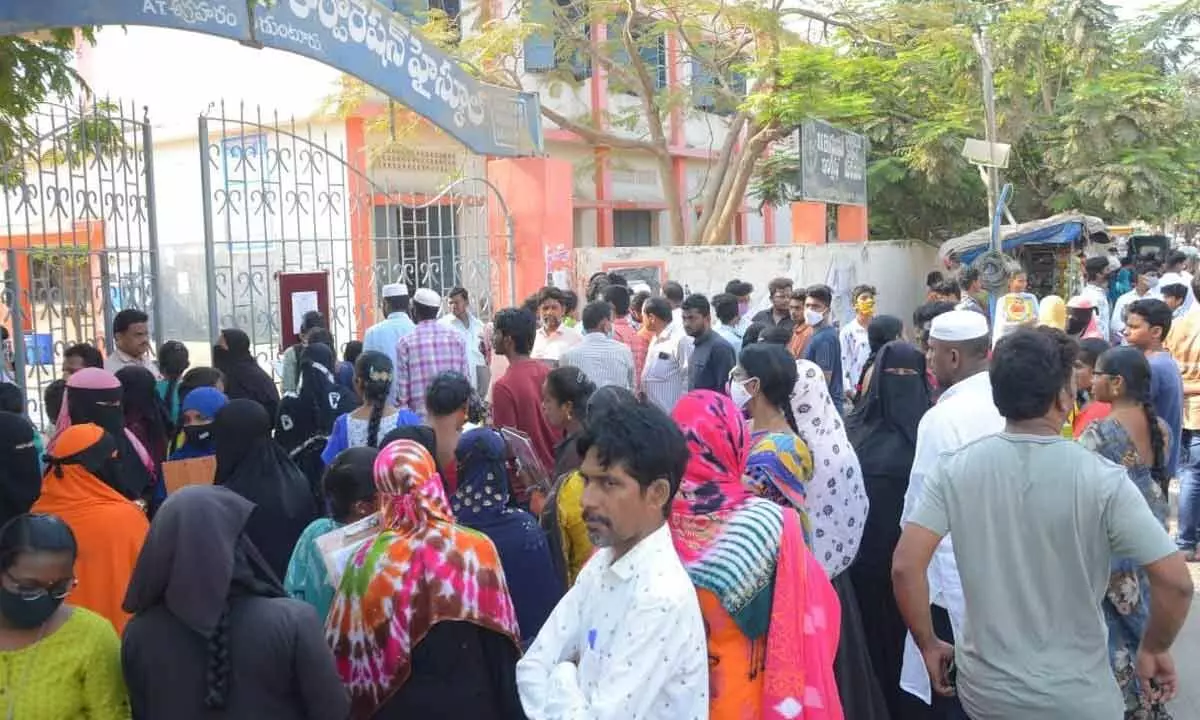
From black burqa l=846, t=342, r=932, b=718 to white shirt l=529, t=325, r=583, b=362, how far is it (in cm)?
413

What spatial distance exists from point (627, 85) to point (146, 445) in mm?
15421

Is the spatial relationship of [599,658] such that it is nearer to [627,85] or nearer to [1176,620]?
[1176,620]

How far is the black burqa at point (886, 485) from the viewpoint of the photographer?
4598 millimetres

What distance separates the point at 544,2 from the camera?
1894cm

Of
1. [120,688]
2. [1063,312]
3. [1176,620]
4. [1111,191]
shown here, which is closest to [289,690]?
[120,688]

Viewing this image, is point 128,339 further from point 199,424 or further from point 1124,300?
point 1124,300

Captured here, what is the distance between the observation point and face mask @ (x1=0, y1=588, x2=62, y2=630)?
2723 mm

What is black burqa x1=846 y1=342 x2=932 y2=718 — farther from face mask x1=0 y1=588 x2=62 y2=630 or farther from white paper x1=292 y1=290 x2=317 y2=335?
white paper x1=292 y1=290 x2=317 y2=335

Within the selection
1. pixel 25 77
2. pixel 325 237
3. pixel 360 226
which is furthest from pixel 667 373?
pixel 360 226

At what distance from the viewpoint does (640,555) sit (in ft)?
7.72

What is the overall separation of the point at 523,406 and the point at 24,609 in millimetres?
3394

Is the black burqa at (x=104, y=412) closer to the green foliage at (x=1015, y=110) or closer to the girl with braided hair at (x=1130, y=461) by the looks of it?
the girl with braided hair at (x=1130, y=461)

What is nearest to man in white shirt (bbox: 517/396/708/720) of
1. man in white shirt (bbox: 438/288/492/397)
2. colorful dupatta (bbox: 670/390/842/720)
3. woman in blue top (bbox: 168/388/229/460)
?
colorful dupatta (bbox: 670/390/842/720)

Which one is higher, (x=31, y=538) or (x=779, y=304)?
(x=779, y=304)
